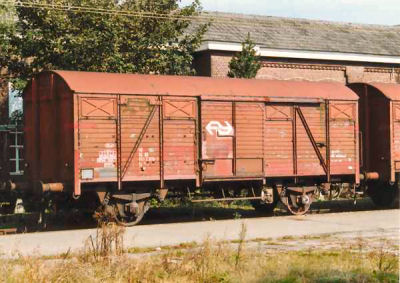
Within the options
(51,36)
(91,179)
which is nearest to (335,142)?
(91,179)

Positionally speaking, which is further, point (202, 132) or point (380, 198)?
point (380, 198)

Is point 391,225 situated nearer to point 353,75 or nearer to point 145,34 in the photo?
point 145,34

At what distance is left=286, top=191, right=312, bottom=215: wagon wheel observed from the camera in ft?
63.5

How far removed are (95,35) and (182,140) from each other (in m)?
5.92

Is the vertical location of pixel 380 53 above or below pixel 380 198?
above

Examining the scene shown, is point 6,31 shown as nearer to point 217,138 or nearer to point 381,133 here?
point 217,138

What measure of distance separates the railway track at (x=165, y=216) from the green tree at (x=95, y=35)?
4930 mm

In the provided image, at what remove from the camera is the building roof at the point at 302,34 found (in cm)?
3175

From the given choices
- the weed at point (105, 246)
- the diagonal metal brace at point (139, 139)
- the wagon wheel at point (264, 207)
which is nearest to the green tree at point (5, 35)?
the diagonal metal brace at point (139, 139)

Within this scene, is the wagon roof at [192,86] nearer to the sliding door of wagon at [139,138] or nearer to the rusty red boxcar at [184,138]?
the rusty red boxcar at [184,138]

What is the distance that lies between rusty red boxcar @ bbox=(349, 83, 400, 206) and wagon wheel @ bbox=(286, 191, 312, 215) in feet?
8.07

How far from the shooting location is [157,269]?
9.42 meters

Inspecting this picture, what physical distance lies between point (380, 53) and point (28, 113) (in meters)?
21.2

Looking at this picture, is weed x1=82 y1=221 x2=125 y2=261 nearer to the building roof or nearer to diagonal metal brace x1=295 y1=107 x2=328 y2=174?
diagonal metal brace x1=295 y1=107 x2=328 y2=174
